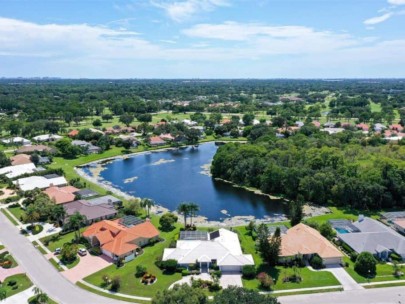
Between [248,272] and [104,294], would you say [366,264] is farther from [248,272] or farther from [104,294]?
[104,294]

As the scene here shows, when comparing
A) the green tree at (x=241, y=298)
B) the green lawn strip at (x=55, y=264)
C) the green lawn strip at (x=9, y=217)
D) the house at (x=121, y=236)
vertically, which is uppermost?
the green tree at (x=241, y=298)

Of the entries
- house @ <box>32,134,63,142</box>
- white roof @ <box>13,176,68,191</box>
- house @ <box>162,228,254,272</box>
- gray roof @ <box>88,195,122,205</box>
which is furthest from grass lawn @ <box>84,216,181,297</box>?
house @ <box>32,134,63,142</box>

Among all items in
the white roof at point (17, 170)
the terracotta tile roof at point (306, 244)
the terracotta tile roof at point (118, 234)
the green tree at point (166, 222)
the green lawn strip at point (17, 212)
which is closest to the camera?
the terracotta tile roof at point (306, 244)

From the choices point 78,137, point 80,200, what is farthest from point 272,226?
point 78,137

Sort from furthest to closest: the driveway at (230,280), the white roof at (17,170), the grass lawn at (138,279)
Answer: the white roof at (17,170)
the driveway at (230,280)
the grass lawn at (138,279)

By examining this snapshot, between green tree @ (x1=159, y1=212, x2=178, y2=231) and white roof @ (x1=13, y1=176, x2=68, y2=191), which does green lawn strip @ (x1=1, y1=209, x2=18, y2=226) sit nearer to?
white roof @ (x1=13, y1=176, x2=68, y2=191)

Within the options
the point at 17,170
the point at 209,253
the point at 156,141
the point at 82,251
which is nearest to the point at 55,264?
the point at 82,251

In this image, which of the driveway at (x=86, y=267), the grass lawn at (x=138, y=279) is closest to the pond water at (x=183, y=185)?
the grass lawn at (x=138, y=279)

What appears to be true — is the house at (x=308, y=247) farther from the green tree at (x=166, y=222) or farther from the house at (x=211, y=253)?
the green tree at (x=166, y=222)
